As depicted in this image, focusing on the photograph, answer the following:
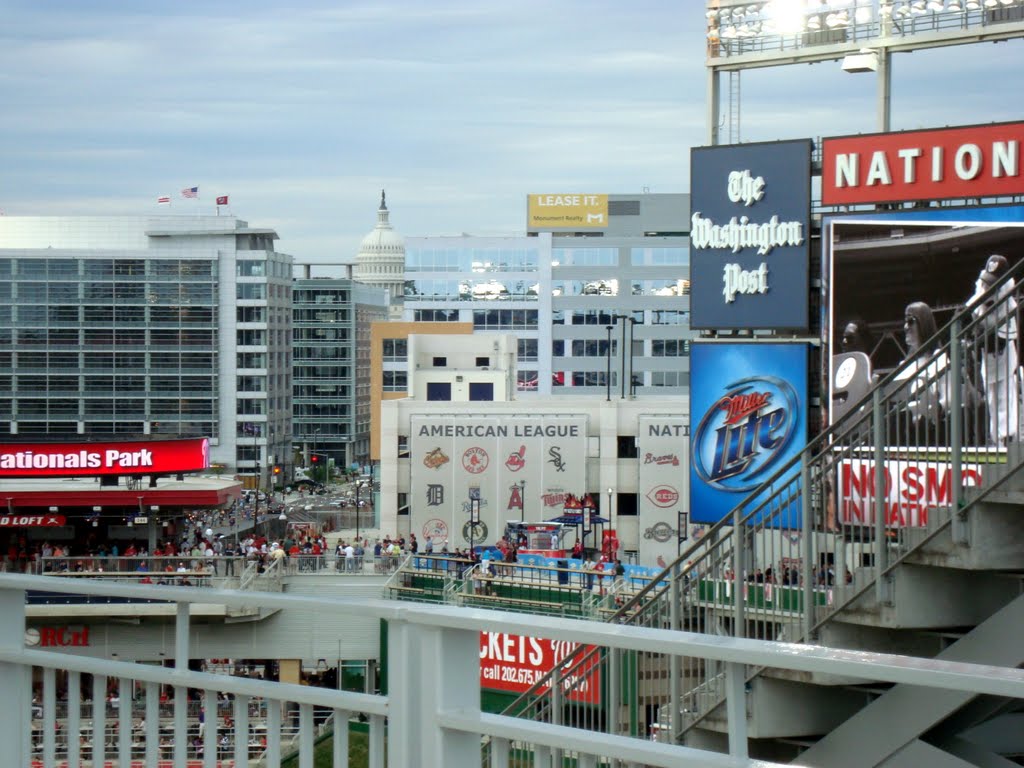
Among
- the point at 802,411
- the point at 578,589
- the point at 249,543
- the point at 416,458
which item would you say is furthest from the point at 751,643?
the point at 416,458

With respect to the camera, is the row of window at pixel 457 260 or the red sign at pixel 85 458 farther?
the row of window at pixel 457 260

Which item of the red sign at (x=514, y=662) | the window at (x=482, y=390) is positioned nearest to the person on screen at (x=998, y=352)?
the red sign at (x=514, y=662)

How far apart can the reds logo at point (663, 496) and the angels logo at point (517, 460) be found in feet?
15.0

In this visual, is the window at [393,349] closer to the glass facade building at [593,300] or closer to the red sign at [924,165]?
the glass facade building at [593,300]

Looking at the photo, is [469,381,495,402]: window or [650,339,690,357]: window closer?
[469,381,495,402]: window

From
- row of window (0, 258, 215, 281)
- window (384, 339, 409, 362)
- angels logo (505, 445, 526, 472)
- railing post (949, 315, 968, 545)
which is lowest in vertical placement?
angels logo (505, 445, 526, 472)

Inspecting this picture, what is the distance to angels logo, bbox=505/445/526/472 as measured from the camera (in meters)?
47.0

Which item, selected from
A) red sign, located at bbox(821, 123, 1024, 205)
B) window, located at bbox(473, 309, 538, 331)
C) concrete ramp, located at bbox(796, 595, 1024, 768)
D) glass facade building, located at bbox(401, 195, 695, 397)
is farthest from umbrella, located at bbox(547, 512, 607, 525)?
window, located at bbox(473, 309, 538, 331)

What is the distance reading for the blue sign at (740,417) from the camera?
85.6 feet

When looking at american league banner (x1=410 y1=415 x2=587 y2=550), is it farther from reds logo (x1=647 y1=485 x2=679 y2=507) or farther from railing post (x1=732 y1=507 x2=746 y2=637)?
railing post (x1=732 y1=507 x2=746 y2=637)

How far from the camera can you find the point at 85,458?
42.4m

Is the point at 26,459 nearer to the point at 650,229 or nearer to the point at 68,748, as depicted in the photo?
the point at 68,748

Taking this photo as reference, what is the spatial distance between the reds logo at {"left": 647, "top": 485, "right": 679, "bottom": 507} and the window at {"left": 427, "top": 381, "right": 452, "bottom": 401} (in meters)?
19.5

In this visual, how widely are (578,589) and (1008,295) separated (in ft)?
69.5
